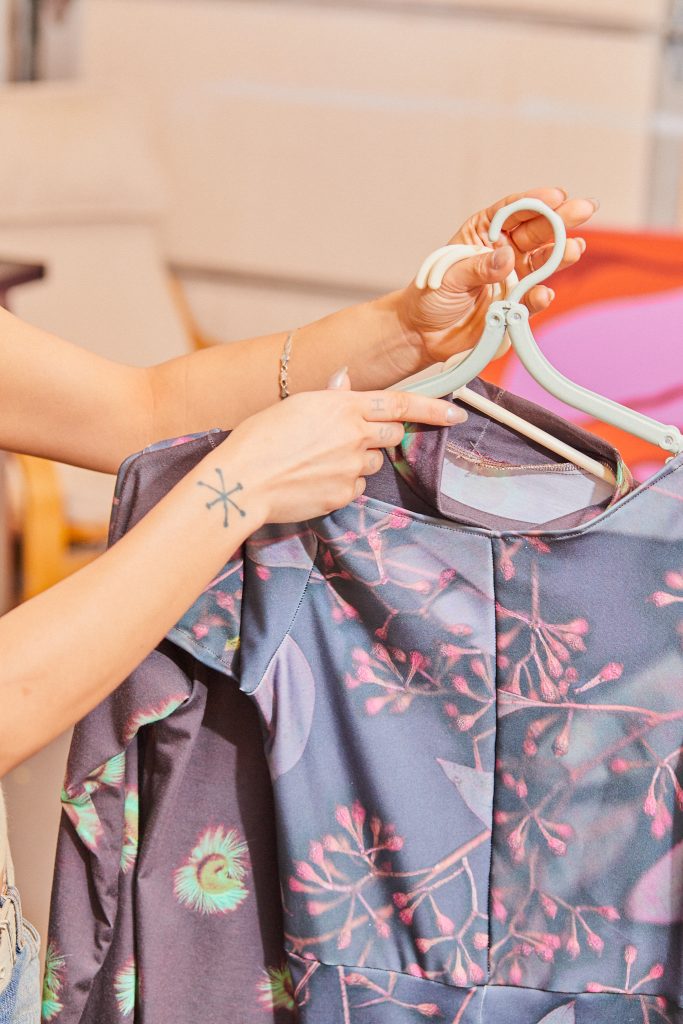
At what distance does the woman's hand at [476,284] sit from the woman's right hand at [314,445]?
110 mm

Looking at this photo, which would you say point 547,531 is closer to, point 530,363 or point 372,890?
point 530,363

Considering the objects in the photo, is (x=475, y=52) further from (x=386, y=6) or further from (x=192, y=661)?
(x=192, y=661)

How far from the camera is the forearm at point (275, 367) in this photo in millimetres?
937

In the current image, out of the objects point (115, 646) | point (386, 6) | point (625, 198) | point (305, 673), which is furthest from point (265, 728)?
point (386, 6)

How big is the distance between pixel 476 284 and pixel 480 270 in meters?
0.02

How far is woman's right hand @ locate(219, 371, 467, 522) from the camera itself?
2.54 ft

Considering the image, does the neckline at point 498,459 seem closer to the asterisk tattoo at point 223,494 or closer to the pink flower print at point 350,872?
the asterisk tattoo at point 223,494

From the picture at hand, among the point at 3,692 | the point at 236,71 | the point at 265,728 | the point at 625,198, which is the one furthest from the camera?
the point at 236,71

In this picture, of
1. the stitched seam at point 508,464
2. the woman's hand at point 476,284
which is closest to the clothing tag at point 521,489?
the stitched seam at point 508,464

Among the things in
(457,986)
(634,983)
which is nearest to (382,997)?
(457,986)

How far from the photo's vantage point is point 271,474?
30.4 inches

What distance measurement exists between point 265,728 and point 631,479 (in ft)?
1.15

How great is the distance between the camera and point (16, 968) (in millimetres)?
859

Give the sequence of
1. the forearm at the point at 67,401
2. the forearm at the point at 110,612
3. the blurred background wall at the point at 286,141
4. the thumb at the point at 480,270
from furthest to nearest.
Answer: the blurred background wall at the point at 286,141
the forearm at the point at 67,401
the thumb at the point at 480,270
the forearm at the point at 110,612
